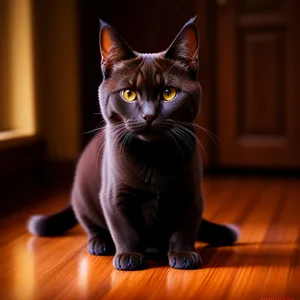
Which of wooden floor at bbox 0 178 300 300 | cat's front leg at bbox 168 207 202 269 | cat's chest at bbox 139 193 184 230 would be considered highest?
cat's chest at bbox 139 193 184 230

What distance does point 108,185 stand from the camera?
1.36m

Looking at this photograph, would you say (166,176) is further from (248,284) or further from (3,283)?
(3,283)

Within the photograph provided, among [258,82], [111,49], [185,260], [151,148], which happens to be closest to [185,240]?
[185,260]

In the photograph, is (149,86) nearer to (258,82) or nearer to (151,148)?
(151,148)

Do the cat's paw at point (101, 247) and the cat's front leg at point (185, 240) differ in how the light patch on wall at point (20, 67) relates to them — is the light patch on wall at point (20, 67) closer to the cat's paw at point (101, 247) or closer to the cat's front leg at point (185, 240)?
the cat's paw at point (101, 247)

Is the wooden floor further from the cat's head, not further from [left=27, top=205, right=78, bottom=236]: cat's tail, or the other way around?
the cat's head

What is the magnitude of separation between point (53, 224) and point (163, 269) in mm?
462

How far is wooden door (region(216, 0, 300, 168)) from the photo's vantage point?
2.73 m

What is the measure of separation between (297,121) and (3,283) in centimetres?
188

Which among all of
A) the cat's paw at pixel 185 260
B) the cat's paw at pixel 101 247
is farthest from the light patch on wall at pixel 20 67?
the cat's paw at pixel 185 260

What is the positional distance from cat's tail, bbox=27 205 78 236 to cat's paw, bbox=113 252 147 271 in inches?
15.4

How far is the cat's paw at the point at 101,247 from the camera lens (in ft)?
4.78

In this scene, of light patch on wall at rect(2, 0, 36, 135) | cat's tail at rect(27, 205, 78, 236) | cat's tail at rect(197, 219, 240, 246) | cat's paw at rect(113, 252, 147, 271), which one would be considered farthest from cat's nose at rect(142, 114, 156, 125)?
light patch on wall at rect(2, 0, 36, 135)

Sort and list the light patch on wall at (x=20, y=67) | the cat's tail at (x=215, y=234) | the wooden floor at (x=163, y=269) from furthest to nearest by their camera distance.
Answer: the light patch on wall at (x=20, y=67) < the cat's tail at (x=215, y=234) < the wooden floor at (x=163, y=269)
